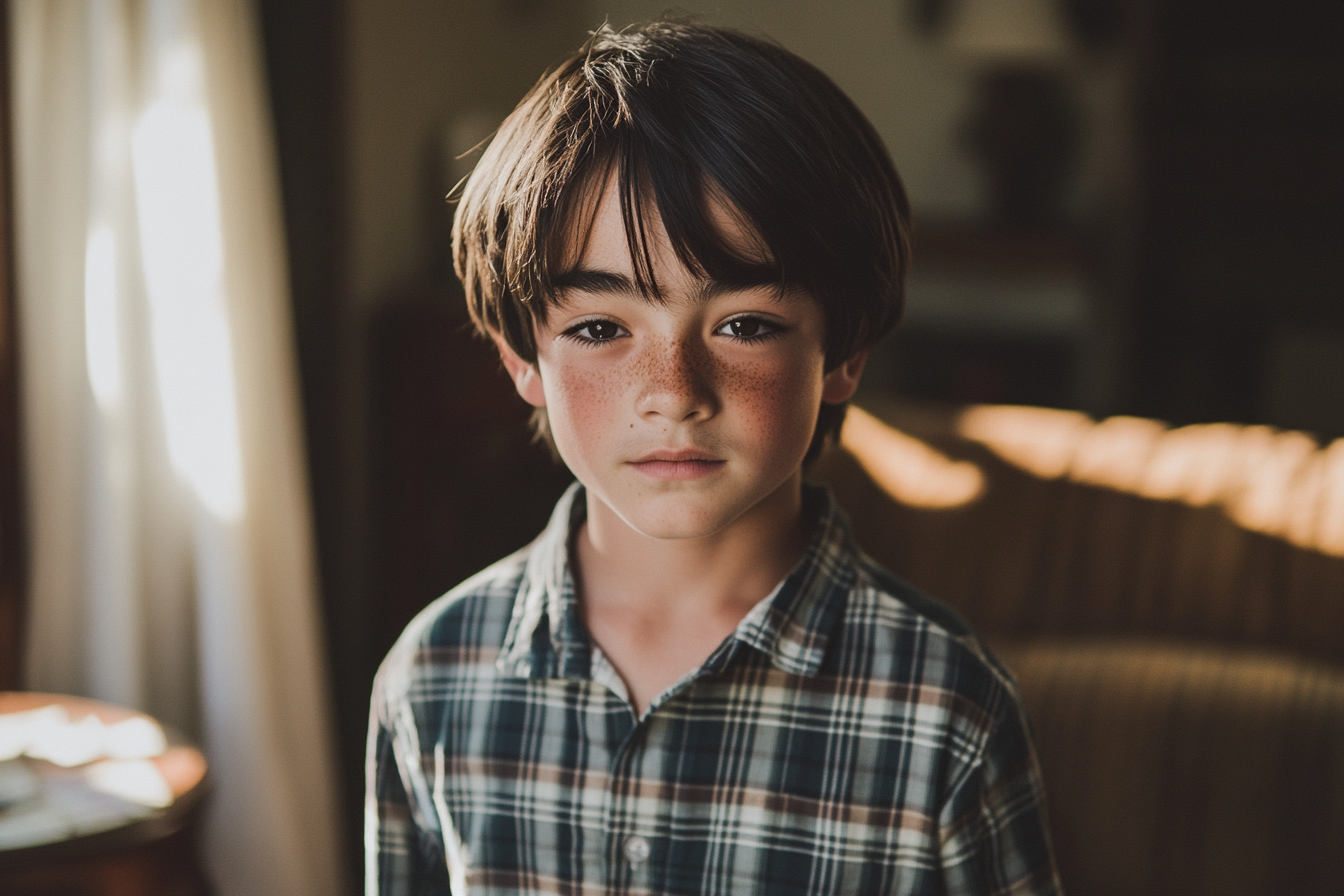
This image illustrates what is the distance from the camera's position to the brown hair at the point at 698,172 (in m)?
0.58

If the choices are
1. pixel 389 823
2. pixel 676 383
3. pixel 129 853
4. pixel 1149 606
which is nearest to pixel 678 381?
pixel 676 383

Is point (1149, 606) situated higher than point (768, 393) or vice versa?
point (768, 393)

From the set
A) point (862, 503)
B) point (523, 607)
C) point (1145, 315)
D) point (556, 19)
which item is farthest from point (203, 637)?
point (1145, 315)

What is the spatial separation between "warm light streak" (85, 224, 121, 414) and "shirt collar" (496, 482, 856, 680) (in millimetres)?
1180

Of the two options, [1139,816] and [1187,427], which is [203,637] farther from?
[1187,427]

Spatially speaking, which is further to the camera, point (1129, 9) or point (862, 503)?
point (1129, 9)

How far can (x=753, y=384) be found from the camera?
59 centimetres

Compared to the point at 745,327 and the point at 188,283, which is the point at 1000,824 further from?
the point at 188,283

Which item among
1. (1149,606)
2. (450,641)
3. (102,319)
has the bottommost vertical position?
(1149,606)

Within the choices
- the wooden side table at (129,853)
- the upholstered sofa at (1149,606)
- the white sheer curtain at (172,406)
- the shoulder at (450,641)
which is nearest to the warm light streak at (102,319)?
the white sheer curtain at (172,406)

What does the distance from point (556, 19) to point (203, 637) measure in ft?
6.02

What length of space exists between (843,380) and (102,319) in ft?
4.41

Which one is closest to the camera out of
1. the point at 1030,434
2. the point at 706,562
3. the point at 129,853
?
the point at 706,562

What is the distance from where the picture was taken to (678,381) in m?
0.58
